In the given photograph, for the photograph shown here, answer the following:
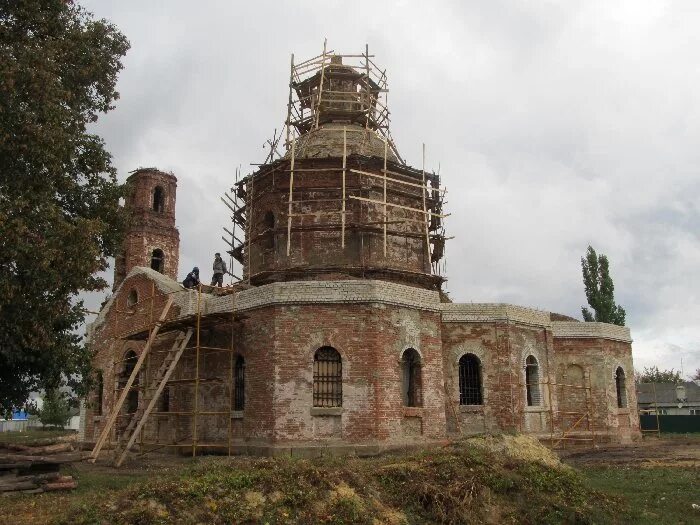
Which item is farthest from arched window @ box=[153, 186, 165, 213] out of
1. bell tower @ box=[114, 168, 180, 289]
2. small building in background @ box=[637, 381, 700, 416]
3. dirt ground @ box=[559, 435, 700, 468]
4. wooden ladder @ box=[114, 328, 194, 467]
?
small building in background @ box=[637, 381, 700, 416]

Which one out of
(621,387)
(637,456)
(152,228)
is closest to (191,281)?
(152,228)

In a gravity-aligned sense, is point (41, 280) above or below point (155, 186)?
below

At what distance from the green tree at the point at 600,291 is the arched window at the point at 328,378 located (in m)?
25.4

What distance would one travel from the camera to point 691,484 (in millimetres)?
13867

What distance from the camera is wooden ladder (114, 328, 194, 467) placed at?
17953mm

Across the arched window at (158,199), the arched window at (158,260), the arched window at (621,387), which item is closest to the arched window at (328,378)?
the arched window at (158,260)

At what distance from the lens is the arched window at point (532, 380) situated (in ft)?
74.1

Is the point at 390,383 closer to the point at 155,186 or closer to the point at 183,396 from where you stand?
the point at 183,396

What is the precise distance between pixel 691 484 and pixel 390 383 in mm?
7596

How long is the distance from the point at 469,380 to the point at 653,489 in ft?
27.5

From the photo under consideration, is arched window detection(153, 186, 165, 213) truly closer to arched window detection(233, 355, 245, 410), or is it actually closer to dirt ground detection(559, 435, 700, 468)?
arched window detection(233, 355, 245, 410)

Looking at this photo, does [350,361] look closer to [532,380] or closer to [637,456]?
[532,380]

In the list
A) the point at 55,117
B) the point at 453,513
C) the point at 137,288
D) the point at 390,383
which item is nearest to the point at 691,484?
the point at 453,513

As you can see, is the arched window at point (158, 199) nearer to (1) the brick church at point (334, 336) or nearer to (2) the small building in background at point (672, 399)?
(1) the brick church at point (334, 336)
